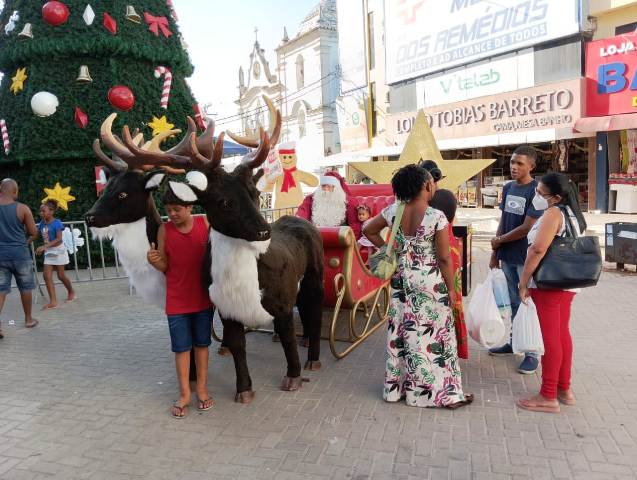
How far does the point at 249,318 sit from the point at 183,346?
59 cm

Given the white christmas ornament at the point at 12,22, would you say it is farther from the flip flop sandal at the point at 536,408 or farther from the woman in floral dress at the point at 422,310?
the flip flop sandal at the point at 536,408

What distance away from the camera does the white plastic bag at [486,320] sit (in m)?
3.98

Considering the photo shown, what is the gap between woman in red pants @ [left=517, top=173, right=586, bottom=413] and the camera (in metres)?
3.38

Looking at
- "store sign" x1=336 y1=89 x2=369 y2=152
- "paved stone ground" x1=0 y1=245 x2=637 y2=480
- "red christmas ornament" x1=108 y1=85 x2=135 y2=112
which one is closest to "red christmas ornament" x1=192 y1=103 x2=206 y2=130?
"red christmas ornament" x1=108 y1=85 x2=135 y2=112

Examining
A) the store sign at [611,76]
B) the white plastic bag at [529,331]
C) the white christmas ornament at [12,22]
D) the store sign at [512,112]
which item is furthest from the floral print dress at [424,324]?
the store sign at [512,112]

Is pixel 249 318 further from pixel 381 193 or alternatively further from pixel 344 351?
pixel 381 193

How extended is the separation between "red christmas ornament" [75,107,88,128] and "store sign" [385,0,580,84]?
14.3 m

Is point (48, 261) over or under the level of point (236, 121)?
under

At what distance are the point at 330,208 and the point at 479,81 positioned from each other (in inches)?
595

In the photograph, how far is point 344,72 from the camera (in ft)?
90.1

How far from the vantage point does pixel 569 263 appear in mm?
3330

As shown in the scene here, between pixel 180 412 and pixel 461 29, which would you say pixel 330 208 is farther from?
pixel 461 29

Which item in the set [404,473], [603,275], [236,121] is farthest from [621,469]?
[236,121]

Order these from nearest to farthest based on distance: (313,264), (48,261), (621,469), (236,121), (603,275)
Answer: (621,469)
(313,264)
(48,261)
(603,275)
(236,121)
